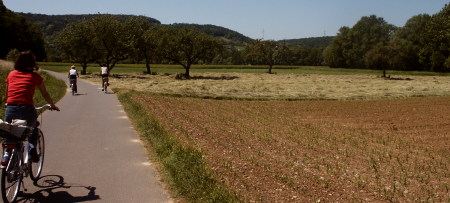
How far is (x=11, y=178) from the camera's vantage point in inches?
220

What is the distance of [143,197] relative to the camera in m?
6.22

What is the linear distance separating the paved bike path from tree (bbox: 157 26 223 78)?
160 ft

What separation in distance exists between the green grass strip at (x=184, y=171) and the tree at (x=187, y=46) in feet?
168

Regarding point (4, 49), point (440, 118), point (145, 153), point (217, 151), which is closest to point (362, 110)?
point (440, 118)

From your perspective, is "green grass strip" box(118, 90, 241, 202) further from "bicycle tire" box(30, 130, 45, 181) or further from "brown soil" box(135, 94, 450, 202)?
"bicycle tire" box(30, 130, 45, 181)

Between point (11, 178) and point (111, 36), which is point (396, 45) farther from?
point (11, 178)

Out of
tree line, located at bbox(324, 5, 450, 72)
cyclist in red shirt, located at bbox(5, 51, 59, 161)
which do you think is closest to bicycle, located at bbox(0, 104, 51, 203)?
cyclist in red shirt, located at bbox(5, 51, 59, 161)

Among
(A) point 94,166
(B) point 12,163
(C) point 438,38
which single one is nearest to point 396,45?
(C) point 438,38

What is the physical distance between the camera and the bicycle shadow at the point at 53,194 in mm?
6000

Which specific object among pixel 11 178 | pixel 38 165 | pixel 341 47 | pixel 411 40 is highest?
pixel 411 40

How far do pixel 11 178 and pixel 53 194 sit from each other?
2.68ft

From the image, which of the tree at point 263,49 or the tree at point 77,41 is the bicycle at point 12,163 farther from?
the tree at point 263,49

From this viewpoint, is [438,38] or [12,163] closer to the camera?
[12,163]

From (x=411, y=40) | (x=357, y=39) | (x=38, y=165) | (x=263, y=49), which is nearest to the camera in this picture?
(x=38, y=165)
